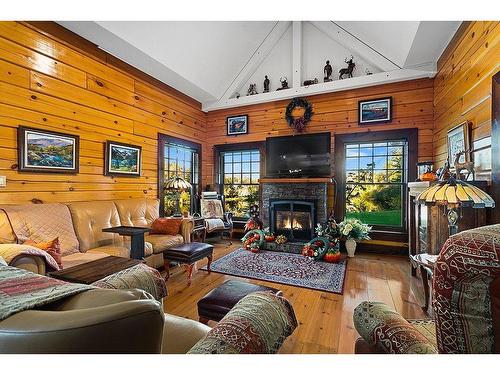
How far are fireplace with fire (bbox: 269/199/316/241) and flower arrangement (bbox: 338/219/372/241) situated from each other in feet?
1.91

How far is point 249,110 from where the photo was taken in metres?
5.36

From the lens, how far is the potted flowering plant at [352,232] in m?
4.02

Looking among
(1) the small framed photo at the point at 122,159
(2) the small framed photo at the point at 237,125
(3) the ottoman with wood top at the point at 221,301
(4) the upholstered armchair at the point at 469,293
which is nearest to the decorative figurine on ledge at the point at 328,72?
(2) the small framed photo at the point at 237,125

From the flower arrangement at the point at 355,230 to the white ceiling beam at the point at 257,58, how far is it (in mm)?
3685

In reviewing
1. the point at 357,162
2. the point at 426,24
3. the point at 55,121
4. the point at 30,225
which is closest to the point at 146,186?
the point at 55,121

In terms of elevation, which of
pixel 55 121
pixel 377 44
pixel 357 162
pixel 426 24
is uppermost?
pixel 377 44

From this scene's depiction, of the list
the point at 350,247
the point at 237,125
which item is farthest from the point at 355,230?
the point at 237,125

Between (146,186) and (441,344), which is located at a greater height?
(146,186)

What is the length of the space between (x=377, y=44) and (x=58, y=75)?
4750mm

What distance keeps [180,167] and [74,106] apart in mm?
2222

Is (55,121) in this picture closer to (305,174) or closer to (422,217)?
(305,174)

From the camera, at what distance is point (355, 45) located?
433 cm

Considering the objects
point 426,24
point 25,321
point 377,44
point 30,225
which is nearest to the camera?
point 25,321

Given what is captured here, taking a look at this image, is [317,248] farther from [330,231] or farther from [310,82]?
[310,82]
